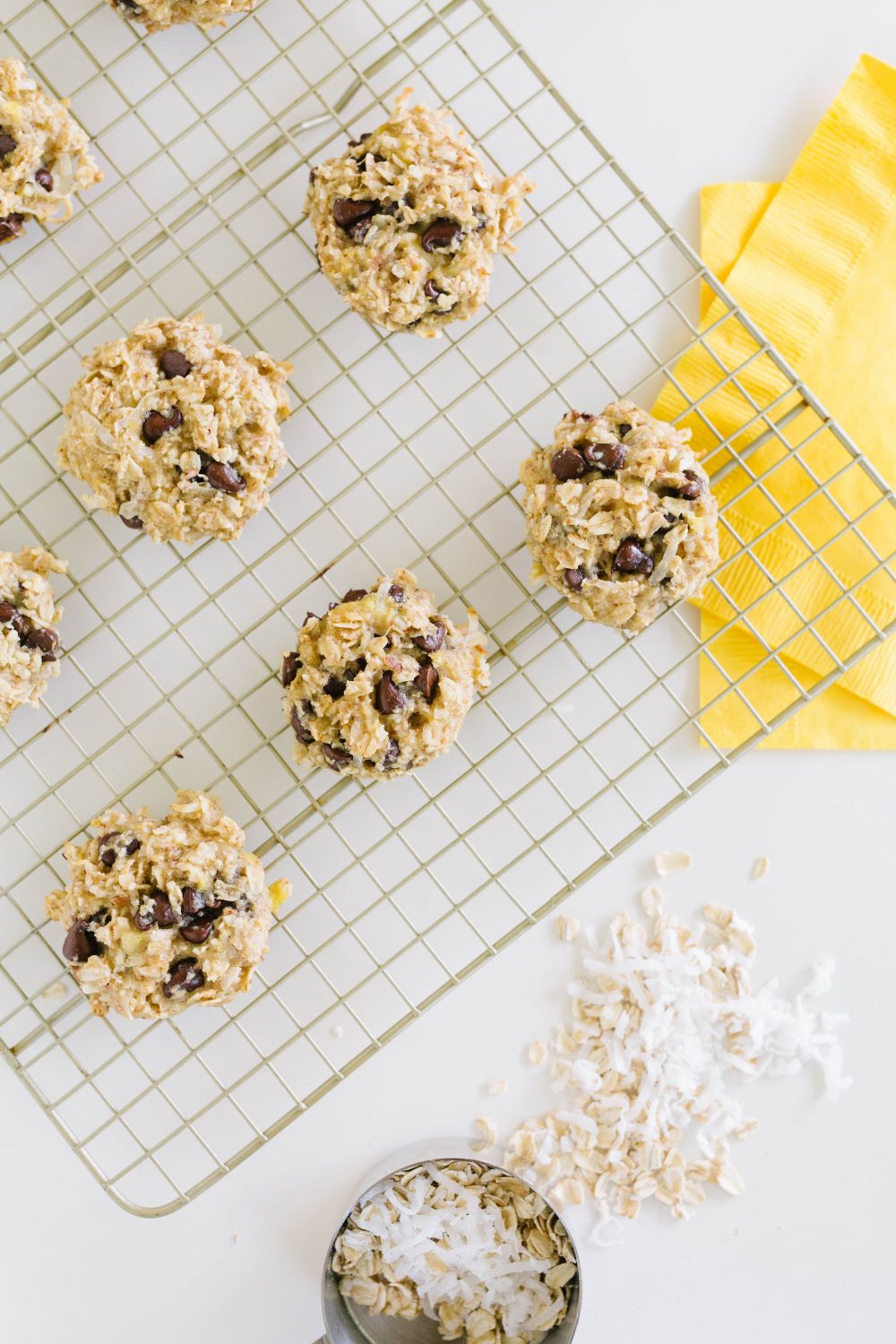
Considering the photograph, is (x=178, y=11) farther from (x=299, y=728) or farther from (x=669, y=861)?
(x=669, y=861)

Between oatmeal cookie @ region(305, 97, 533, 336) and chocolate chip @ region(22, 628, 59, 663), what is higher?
oatmeal cookie @ region(305, 97, 533, 336)

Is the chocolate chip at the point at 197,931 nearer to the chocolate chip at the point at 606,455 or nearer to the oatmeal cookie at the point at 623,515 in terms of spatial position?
the oatmeal cookie at the point at 623,515

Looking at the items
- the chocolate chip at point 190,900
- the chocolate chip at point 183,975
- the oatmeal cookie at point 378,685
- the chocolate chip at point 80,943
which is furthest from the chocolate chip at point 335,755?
the chocolate chip at point 80,943

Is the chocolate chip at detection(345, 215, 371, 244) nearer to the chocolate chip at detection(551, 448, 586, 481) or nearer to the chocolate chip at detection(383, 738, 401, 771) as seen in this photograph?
the chocolate chip at detection(551, 448, 586, 481)

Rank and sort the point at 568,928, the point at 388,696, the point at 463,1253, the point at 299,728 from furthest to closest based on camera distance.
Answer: the point at 568,928 < the point at 463,1253 < the point at 299,728 < the point at 388,696

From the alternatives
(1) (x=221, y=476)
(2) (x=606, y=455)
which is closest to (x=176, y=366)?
(1) (x=221, y=476)

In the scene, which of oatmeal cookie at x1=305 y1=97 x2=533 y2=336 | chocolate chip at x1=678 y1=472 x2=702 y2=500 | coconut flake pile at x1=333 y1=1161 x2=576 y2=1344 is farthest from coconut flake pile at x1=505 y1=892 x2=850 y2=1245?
oatmeal cookie at x1=305 y1=97 x2=533 y2=336
